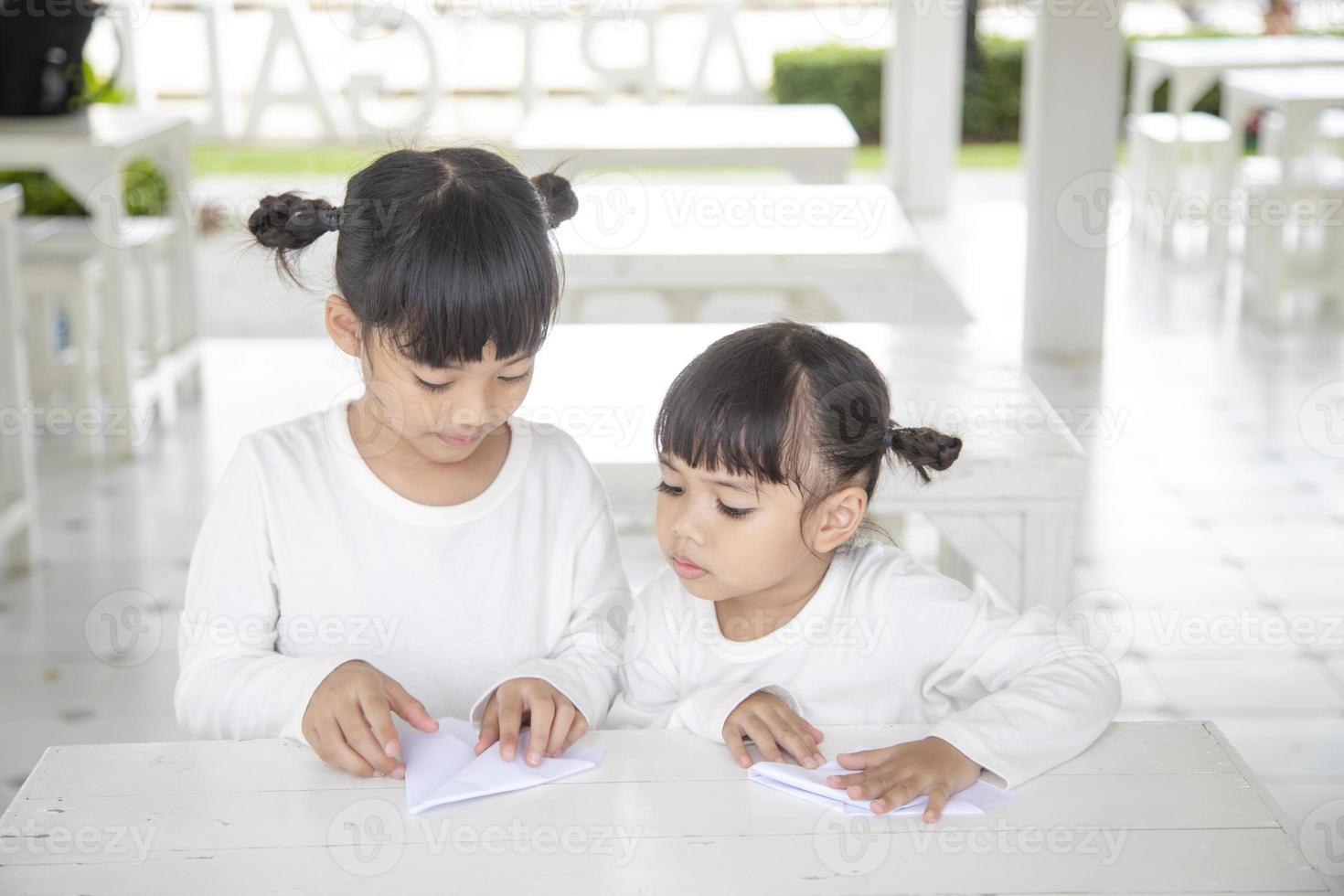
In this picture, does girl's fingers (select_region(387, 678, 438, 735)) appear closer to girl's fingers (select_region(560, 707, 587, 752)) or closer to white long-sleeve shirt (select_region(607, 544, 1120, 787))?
girl's fingers (select_region(560, 707, 587, 752))

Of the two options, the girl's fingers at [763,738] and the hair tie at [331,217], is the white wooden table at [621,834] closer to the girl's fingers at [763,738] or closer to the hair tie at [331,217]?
the girl's fingers at [763,738]

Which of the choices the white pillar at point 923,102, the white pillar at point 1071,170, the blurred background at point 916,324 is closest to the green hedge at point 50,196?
the blurred background at point 916,324

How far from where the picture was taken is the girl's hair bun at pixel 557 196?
4.75 ft

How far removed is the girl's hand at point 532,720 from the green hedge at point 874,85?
8.62 m

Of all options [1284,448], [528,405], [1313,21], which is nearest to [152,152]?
[528,405]

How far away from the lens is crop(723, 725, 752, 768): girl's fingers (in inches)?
45.0

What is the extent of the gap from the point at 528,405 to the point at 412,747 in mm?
1043

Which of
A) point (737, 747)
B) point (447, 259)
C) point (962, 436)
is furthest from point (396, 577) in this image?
point (962, 436)

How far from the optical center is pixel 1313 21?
10.3m

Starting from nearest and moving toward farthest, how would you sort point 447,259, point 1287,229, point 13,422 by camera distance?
point 447,259, point 13,422, point 1287,229

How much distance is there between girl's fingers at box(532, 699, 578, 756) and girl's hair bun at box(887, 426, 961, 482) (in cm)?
39

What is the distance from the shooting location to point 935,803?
1075 mm

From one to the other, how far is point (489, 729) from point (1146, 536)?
2.46 meters

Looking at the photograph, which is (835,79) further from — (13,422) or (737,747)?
(737,747)
